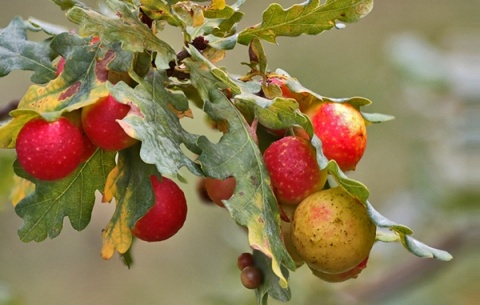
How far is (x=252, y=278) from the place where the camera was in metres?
1.18

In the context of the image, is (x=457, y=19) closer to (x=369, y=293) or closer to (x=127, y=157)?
(x=369, y=293)

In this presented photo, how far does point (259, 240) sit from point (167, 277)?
2810 millimetres

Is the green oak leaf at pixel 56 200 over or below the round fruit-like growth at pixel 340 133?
below

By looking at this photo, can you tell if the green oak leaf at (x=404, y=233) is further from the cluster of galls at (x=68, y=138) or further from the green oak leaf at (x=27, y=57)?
the green oak leaf at (x=27, y=57)

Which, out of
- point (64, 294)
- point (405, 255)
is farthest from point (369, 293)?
point (64, 294)

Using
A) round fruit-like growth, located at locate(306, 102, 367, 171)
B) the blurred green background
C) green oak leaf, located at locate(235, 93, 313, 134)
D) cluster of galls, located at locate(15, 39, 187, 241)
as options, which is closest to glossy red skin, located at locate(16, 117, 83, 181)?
cluster of galls, located at locate(15, 39, 187, 241)

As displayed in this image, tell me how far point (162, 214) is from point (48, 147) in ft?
0.60

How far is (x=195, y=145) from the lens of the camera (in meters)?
1.15

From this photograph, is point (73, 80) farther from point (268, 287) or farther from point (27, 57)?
point (268, 287)

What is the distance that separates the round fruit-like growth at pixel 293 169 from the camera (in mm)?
1141

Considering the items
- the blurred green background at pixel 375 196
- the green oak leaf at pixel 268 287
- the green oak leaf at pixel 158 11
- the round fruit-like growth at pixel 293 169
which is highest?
the green oak leaf at pixel 158 11

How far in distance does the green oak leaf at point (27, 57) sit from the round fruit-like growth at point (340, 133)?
384 mm

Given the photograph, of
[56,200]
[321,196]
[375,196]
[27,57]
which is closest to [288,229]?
[321,196]

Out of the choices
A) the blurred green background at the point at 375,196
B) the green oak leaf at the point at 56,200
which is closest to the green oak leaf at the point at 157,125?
the green oak leaf at the point at 56,200
